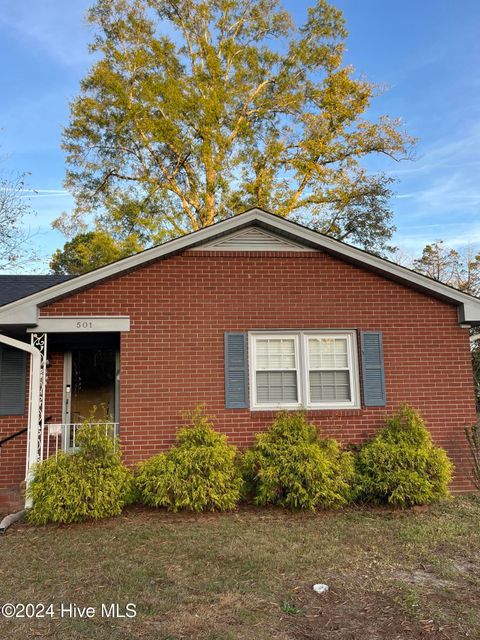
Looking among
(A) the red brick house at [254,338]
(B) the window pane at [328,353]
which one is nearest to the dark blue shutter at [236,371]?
(A) the red brick house at [254,338]

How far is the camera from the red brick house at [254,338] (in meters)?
7.93

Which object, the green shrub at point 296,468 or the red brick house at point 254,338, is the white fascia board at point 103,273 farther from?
the green shrub at point 296,468

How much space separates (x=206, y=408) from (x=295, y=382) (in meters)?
1.52

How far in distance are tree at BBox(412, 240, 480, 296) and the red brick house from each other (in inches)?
669

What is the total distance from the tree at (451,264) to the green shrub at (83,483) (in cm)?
2075

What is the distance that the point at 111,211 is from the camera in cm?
2361

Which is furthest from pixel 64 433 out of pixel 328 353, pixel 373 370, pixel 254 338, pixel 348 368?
pixel 373 370

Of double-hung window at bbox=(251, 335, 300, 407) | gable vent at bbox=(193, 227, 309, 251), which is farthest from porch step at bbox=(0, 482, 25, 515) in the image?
gable vent at bbox=(193, 227, 309, 251)

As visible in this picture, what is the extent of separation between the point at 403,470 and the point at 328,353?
85.8 inches

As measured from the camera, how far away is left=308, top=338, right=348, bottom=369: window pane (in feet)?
27.5

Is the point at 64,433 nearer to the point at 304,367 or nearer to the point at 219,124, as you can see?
the point at 304,367

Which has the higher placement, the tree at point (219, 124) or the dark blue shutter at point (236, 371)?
the tree at point (219, 124)

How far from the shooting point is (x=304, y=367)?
8.27 metres

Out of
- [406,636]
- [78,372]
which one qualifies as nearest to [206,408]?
[78,372]
